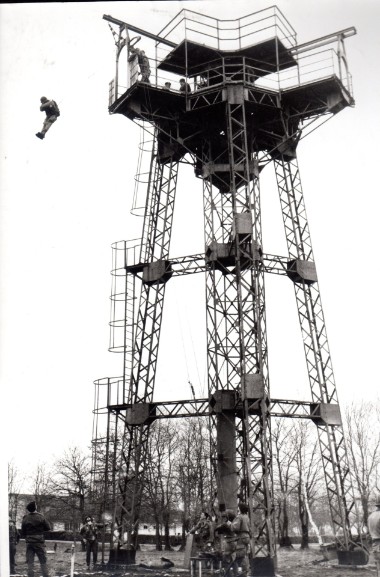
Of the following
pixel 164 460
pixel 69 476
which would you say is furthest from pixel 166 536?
pixel 69 476

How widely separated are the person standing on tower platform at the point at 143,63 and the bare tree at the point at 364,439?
806 inches

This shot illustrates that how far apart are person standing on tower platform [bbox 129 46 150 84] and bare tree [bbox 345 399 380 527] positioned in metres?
20.5

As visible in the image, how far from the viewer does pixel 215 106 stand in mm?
24812

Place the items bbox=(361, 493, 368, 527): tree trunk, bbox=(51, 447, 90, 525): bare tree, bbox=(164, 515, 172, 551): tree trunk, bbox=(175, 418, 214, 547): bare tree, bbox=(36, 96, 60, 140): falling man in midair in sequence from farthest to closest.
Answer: bbox=(51, 447, 90, 525): bare tree, bbox=(175, 418, 214, 547): bare tree, bbox=(164, 515, 172, 551): tree trunk, bbox=(361, 493, 368, 527): tree trunk, bbox=(36, 96, 60, 140): falling man in midair

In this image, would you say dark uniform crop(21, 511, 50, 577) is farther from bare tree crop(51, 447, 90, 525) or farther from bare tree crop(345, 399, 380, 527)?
bare tree crop(51, 447, 90, 525)

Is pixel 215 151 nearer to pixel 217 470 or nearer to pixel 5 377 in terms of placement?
pixel 217 470

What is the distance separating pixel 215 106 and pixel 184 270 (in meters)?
6.24

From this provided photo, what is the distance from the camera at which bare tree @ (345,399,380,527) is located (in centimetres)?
3609

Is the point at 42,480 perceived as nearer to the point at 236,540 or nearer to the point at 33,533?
the point at 33,533

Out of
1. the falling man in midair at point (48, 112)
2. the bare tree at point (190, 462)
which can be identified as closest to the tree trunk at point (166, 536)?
the bare tree at point (190, 462)

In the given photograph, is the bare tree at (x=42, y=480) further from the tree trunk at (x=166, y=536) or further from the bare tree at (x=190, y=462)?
the bare tree at (x=190, y=462)

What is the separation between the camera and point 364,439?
124 ft

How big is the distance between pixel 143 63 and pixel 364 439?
79.6 feet

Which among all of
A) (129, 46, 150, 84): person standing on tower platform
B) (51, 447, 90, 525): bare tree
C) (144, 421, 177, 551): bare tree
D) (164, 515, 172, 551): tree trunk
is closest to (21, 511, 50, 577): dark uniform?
(129, 46, 150, 84): person standing on tower platform
